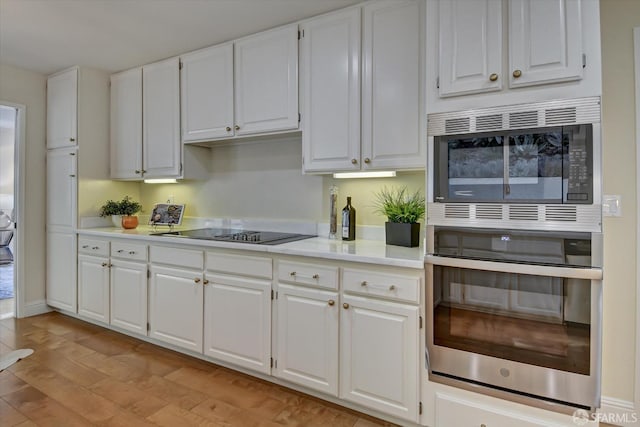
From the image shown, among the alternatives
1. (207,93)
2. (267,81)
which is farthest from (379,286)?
(207,93)

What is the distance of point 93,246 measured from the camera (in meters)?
3.17

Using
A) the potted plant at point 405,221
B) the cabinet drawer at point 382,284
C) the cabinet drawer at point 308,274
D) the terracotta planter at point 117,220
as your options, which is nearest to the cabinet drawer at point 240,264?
the cabinet drawer at point 308,274

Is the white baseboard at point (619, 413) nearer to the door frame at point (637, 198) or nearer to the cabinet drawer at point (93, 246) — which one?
the door frame at point (637, 198)

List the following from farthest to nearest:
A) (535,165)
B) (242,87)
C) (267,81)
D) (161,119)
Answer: (161,119) < (242,87) < (267,81) < (535,165)

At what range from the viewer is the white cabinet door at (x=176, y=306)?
2.50 m

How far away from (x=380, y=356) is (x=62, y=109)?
12.3 ft

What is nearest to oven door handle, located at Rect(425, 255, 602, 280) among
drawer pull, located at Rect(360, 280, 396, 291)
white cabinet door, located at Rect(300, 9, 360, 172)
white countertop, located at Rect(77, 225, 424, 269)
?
white countertop, located at Rect(77, 225, 424, 269)

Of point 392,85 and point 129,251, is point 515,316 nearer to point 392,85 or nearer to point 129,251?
point 392,85

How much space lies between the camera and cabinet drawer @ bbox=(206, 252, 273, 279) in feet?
7.23

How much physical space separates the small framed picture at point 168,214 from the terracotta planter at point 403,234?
6.51 ft

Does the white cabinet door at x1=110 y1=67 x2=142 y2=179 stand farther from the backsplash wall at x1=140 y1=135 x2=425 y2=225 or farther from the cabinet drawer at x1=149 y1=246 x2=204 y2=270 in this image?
the cabinet drawer at x1=149 y1=246 x2=204 y2=270

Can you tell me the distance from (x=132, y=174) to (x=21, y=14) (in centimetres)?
142

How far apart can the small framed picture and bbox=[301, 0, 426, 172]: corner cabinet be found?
1.49 metres

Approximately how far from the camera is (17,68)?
339 cm
